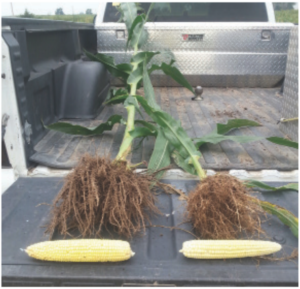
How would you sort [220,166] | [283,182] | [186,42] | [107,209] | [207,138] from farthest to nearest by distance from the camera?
[186,42]
[207,138]
[220,166]
[283,182]
[107,209]

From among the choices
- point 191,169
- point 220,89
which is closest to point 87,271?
point 191,169

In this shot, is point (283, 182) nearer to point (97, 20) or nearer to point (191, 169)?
point (191, 169)

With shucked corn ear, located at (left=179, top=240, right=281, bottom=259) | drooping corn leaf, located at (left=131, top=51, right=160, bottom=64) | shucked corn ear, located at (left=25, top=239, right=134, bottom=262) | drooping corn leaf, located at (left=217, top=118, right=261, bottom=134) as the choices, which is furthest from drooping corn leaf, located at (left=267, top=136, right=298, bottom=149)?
drooping corn leaf, located at (left=131, top=51, right=160, bottom=64)

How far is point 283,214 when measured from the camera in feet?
5.07

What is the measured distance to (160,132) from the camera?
223cm

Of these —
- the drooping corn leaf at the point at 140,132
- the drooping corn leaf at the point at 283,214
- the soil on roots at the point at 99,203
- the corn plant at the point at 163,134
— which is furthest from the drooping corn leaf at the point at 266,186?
the drooping corn leaf at the point at 140,132

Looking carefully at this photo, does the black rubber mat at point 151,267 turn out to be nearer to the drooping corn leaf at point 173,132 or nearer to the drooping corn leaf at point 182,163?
the drooping corn leaf at point 182,163

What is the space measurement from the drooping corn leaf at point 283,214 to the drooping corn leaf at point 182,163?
1.54ft

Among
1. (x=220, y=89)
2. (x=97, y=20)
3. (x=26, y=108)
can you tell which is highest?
(x=97, y=20)

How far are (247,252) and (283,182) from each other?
2.54ft

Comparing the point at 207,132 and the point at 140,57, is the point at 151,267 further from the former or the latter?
the point at 140,57

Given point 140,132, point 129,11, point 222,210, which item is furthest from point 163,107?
point 222,210

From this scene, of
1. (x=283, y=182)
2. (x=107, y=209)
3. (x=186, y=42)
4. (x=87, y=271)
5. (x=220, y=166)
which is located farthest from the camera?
(x=186, y=42)

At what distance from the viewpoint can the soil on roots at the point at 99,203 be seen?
1.48m
